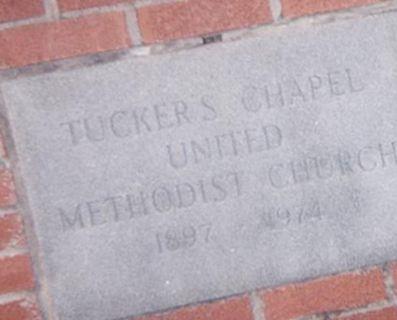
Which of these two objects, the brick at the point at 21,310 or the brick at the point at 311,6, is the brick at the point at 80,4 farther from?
the brick at the point at 21,310

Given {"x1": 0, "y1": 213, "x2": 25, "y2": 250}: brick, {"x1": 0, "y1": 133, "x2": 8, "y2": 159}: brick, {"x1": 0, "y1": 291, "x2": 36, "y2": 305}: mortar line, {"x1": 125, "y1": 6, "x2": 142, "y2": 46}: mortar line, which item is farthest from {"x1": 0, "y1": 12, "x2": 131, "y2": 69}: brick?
{"x1": 0, "y1": 291, "x2": 36, "y2": 305}: mortar line

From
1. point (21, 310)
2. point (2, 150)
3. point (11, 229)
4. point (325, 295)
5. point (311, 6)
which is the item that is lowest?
point (325, 295)

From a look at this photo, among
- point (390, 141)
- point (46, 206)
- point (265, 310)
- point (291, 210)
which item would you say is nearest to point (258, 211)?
point (291, 210)

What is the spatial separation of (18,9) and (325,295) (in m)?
0.83

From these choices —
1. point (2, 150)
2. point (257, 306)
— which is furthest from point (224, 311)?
point (2, 150)

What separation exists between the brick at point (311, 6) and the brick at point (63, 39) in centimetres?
32

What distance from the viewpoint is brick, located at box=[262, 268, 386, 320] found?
3.76ft

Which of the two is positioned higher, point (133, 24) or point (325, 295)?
point (133, 24)

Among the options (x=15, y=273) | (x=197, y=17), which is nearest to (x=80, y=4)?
(x=197, y=17)

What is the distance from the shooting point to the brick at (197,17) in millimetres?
1099

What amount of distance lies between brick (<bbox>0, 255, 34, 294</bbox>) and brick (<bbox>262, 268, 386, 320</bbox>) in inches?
18.6

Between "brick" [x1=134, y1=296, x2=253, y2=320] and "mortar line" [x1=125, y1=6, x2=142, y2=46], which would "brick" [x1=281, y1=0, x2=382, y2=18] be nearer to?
"mortar line" [x1=125, y1=6, x2=142, y2=46]

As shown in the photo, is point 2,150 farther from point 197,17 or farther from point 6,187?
point 197,17

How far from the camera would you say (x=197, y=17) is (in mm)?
1108
